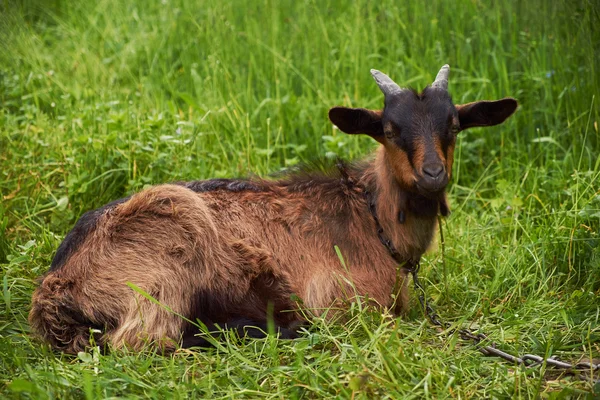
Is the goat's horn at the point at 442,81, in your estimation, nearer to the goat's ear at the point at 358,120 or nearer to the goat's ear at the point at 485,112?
the goat's ear at the point at 485,112

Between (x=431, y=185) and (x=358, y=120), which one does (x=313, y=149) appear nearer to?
(x=358, y=120)

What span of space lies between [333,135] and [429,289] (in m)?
1.93

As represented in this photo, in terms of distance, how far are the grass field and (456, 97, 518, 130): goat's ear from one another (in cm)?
83

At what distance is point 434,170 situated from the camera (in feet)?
13.2

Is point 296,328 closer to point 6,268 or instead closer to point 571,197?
point 6,268

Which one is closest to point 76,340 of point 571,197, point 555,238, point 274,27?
point 555,238

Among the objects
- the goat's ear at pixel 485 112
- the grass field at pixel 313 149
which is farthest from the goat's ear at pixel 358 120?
the grass field at pixel 313 149

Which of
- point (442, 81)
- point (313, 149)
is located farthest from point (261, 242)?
point (313, 149)

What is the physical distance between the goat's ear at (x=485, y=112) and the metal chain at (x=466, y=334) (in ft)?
2.15

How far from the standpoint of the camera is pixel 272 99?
22.1ft

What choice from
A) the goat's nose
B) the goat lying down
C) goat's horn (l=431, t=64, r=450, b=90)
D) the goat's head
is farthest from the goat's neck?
goat's horn (l=431, t=64, r=450, b=90)

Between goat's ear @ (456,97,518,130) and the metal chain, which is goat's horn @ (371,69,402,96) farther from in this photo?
the metal chain

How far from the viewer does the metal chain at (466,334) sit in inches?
144

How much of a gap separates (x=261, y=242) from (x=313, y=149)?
2.17m
